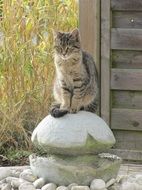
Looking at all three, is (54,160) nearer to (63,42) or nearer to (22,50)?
(63,42)

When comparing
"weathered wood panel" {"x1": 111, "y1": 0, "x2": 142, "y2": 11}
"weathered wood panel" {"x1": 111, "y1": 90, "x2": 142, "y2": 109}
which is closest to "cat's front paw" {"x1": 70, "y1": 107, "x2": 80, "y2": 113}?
"weathered wood panel" {"x1": 111, "y1": 90, "x2": 142, "y2": 109}

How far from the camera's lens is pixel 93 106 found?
3.97 metres

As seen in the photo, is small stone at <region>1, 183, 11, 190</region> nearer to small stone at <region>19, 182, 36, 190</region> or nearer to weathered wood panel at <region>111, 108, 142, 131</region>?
small stone at <region>19, 182, 36, 190</region>

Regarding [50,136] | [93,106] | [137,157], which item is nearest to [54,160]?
[50,136]

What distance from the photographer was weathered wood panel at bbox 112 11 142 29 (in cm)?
511

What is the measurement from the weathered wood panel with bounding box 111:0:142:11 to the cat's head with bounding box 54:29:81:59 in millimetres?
1533

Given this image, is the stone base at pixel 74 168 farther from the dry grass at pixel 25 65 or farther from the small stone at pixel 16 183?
the dry grass at pixel 25 65

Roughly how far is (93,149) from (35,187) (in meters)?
0.43

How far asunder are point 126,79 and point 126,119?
0.37 metres

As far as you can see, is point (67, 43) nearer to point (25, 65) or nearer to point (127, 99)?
point (127, 99)

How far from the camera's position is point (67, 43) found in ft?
12.0

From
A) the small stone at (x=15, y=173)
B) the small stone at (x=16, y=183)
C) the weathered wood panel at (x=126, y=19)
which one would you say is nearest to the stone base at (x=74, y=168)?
the small stone at (x=16, y=183)

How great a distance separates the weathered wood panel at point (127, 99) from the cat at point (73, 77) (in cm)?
130

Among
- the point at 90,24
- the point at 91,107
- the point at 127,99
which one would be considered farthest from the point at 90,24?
the point at 91,107
